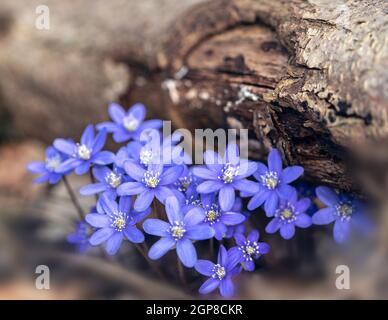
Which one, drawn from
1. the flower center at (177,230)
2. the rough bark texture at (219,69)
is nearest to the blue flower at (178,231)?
the flower center at (177,230)

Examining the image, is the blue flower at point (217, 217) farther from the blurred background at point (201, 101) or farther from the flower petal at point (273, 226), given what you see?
the blurred background at point (201, 101)

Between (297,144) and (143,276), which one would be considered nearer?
(297,144)

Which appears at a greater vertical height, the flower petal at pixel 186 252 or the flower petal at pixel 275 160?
the flower petal at pixel 275 160

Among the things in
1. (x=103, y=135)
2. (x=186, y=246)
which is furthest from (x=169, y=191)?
(x=103, y=135)
